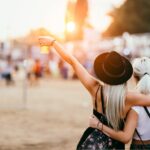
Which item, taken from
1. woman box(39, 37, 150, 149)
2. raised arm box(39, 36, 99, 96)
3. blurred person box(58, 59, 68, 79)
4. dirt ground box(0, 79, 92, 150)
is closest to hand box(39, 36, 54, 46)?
raised arm box(39, 36, 99, 96)

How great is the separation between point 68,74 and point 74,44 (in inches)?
128

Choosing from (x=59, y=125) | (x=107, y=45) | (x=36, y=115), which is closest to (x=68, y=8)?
(x=36, y=115)

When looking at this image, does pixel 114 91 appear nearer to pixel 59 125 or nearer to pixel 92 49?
pixel 59 125

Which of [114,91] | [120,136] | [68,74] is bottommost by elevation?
[68,74]

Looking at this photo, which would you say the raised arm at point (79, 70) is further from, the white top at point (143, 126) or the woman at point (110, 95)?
the white top at point (143, 126)

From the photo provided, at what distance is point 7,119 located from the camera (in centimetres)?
1378

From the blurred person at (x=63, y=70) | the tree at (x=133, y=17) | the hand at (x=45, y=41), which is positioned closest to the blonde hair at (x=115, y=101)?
the hand at (x=45, y=41)

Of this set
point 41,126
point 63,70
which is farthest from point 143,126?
point 63,70

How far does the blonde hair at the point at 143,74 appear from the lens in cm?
439

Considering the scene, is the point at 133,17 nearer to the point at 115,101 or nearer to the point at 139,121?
the point at 139,121

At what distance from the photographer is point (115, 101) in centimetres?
404

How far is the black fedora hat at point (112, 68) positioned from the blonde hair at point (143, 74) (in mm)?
283

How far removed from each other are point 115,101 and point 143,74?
0.51 meters

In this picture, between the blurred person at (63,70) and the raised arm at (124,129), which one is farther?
the blurred person at (63,70)
